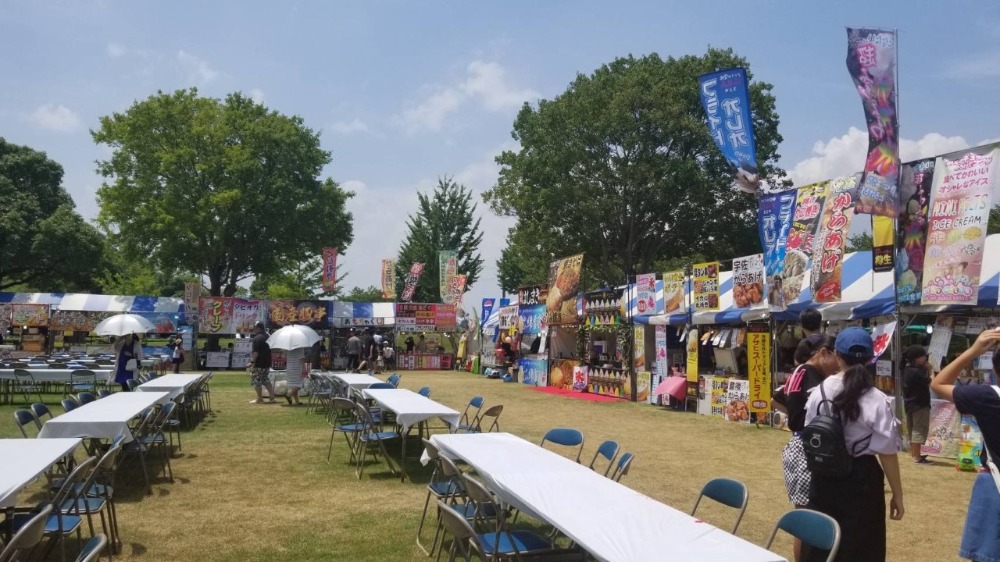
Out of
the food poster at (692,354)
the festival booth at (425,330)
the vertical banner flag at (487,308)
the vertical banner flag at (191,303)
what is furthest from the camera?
the festival booth at (425,330)

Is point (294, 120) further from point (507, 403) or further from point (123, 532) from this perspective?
point (123, 532)

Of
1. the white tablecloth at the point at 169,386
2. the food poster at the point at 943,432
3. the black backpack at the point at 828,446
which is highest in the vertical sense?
the black backpack at the point at 828,446

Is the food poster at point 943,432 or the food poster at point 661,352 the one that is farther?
the food poster at point 661,352

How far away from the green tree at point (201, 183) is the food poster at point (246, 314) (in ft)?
18.8

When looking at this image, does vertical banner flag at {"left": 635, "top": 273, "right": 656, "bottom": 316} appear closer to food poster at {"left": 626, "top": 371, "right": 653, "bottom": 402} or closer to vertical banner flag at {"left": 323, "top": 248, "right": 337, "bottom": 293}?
food poster at {"left": 626, "top": 371, "right": 653, "bottom": 402}

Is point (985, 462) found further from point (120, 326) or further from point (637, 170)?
point (637, 170)

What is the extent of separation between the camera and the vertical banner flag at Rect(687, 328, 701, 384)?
42.9ft

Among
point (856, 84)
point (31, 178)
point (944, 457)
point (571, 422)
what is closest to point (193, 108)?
point (31, 178)

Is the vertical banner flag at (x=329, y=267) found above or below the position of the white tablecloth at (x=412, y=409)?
above

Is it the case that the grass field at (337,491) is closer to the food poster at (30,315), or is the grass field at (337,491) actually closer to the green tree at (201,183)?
the food poster at (30,315)

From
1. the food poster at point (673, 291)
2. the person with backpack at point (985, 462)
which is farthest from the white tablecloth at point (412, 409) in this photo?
the food poster at point (673, 291)

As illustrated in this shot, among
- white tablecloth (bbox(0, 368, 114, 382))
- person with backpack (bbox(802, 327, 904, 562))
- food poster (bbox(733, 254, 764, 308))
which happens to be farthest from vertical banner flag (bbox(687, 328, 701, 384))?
white tablecloth (bbox(0, 368, 114, 382))

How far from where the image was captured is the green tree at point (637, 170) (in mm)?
24219

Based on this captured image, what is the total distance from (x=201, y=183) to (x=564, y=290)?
1939 centimetres
